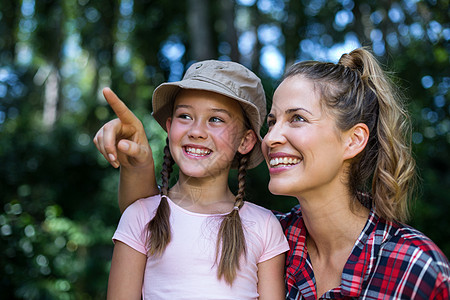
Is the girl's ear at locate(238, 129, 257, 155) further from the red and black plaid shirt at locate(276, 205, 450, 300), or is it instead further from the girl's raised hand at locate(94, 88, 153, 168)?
the red and black plaid shirt at locate(276, 205, 450, 300)

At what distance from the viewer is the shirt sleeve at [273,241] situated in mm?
1961

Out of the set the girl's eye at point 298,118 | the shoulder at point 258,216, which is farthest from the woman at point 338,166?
the shoulder at point 258,216

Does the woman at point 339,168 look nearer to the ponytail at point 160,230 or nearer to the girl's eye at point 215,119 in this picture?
the girl's eye at point 215,119

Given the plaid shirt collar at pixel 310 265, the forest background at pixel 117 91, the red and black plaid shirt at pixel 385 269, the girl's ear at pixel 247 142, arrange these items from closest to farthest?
the red and black plaid shirt at pixel 385 269 < the plaid shirt collar at pixel 310 265 < the girl's ear at pixel 247 142 < the forest background at pixel 117 91

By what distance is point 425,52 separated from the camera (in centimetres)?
548

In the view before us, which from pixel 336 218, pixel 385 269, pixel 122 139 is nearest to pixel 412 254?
pixel 385 269

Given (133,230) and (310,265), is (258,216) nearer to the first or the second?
(310,265)

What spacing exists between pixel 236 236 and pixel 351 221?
476 mm

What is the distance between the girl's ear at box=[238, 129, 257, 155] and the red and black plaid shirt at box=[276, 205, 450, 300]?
539 mm

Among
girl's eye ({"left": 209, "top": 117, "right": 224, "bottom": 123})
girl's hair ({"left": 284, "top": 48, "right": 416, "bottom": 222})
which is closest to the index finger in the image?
girl's eye ({"left": 209, "top": 117, "right": 224, "bottom": 123})

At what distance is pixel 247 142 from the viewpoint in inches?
87.7

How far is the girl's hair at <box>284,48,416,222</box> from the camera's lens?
1.87m

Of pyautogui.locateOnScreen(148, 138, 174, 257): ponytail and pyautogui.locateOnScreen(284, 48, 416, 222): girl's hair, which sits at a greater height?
pyautogui.locateOnScreen(284, 48, 416, 222): girl's hair

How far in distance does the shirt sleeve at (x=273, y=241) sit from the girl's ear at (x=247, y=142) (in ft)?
1.13
